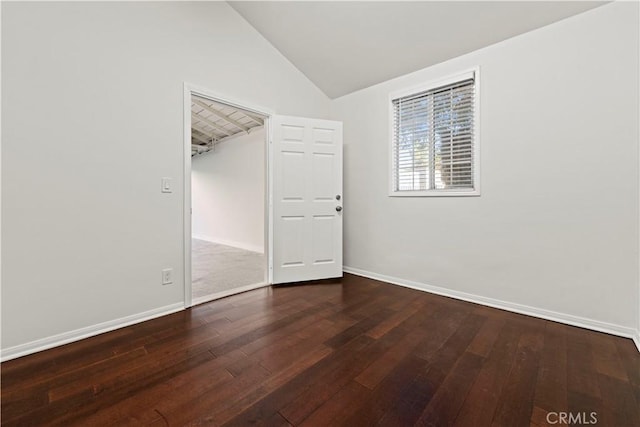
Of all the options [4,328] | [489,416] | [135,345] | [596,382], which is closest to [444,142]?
[596,382]

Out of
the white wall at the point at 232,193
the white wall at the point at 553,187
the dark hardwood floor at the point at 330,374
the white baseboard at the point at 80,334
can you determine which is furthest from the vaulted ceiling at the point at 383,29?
the white baseboard at the point at 80,334

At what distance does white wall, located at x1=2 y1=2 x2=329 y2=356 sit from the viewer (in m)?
1.65

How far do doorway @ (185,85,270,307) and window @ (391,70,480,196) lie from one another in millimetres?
1616

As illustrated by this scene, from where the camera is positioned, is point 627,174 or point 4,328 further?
point 627,174

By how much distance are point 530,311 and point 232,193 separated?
18.8 ft

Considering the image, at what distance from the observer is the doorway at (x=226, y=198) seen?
2.98 meters

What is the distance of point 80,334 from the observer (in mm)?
1879

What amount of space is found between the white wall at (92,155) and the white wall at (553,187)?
248 cm

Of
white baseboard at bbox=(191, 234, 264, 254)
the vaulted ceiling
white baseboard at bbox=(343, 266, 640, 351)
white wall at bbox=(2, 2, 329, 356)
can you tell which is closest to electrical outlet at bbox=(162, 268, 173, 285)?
white wall at bbox=(2, 2, 329, 356)

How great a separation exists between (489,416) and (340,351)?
2.71 feet

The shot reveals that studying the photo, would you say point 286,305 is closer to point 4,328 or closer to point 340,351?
point 340,351

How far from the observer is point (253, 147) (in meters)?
5.63

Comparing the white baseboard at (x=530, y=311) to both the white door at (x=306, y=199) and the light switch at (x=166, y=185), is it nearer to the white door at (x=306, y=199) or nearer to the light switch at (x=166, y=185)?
the white door at (x=306, y=199)

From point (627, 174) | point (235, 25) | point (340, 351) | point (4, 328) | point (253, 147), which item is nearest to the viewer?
point (4, 328)
